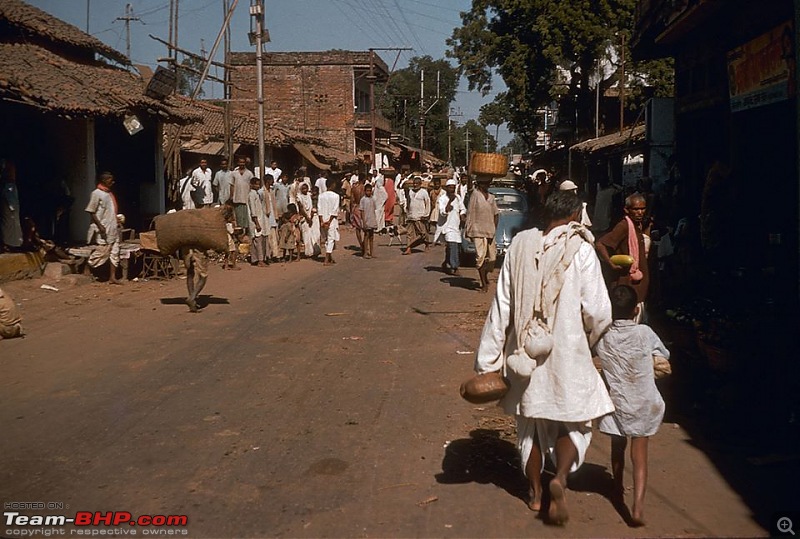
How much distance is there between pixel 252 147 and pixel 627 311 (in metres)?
26.4

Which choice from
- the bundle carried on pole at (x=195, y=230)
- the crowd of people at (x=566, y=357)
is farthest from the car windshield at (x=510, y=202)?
the crowd of people at (x=566, y=357)

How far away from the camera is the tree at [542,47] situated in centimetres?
2920

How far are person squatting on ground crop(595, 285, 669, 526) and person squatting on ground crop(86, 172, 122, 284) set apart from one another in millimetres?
11243

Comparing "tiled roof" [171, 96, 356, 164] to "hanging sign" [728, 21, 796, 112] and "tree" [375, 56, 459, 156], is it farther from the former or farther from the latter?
"tree" [375, 56, 459, 156]

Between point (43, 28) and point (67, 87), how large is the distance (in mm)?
3469

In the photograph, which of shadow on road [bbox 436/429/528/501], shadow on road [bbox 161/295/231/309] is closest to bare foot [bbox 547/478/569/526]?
shadow on road [bbox 436/429/528/501]

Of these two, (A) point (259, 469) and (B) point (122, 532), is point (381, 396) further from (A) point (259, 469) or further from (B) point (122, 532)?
(B) point (122, 532)

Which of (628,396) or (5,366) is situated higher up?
(628,396)

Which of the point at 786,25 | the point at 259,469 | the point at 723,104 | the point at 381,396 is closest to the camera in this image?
the point at 259,469

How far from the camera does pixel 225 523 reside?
439cm

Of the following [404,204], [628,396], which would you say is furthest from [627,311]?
[404,204]

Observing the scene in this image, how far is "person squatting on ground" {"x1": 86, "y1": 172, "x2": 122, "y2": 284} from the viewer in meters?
13.9

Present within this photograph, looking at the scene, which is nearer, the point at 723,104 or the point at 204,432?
the point at 204,432

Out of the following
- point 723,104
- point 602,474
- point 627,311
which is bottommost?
point 602,474
